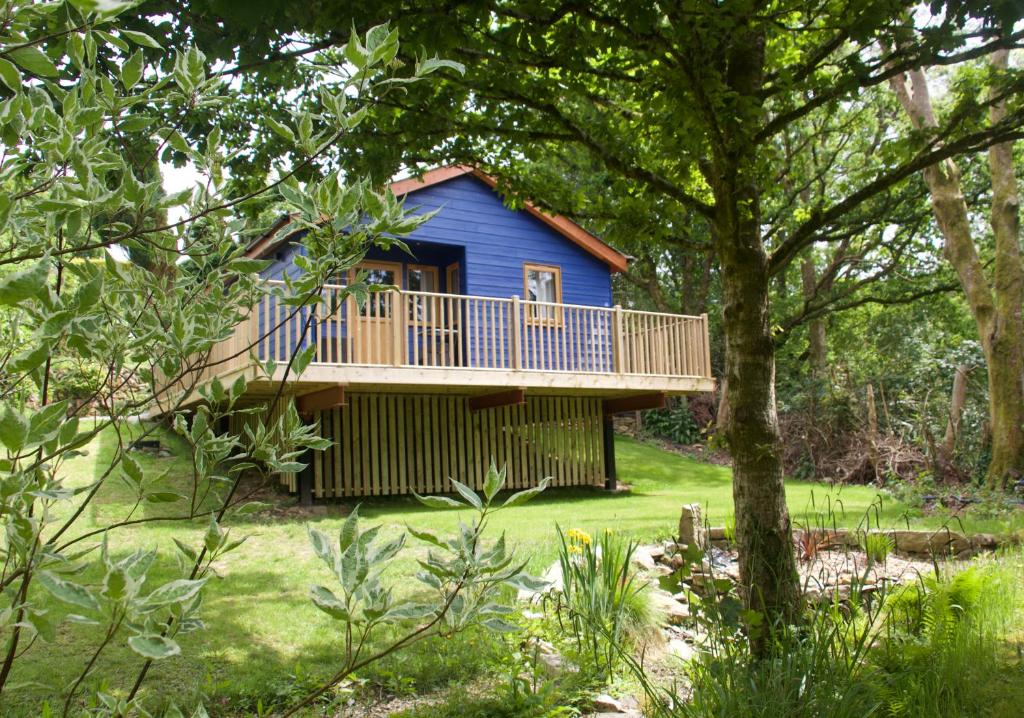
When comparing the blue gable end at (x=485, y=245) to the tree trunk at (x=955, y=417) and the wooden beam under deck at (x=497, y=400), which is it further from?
the tree trunk at (x=955, y=417)

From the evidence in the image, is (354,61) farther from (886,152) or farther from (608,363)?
(608,363)

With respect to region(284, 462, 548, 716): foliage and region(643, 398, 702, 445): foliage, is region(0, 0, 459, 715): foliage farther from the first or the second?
region(643, 398, 702, 445): foliage

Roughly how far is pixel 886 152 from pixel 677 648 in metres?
3.17

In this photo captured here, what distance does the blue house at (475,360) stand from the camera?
11.8m

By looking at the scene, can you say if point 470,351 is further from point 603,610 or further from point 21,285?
point 21,285

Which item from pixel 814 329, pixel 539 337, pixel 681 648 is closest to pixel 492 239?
pixel 539 337

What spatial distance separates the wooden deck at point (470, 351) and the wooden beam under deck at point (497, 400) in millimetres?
249

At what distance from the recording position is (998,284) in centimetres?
1195

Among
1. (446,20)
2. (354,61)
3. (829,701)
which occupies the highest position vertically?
(446,20)

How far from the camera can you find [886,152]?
4711mm

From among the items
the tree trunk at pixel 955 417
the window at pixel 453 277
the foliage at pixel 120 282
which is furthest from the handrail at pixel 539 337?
the foliage at pixel 120 282

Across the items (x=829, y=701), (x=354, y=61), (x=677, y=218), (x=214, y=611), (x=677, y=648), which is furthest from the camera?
(x=214, y=611)

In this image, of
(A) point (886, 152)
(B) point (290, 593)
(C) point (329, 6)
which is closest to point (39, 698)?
(B) point (290, 593)

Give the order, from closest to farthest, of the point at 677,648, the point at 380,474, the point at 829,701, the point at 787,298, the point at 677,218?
the point at 829,701, the point at 677,648, the point at 677,218, the point at 380,474, the point at 787,298
